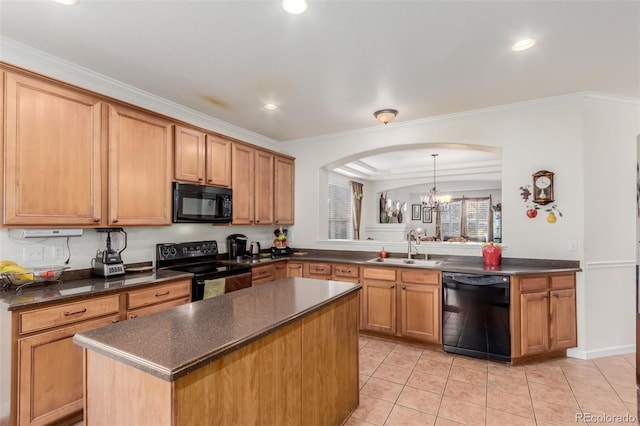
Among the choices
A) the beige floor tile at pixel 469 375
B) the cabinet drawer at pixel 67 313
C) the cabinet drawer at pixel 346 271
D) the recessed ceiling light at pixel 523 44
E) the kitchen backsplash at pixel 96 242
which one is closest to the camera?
the cabinet drawer at pixel 67 313

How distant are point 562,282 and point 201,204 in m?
3.87

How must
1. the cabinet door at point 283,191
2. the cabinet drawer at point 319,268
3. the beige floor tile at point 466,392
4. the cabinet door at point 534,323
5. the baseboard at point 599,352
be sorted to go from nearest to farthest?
the beige floor tile at point 466,392 → the cabinet door at point 534,323 → the baseboard at point 599,352 → the cabinet drawer at point 319,268 → the cabinet door at point 283,191

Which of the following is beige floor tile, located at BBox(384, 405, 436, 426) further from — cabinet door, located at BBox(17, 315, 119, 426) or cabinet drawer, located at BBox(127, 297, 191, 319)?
cabinet door, located at BBox(17, 315, 119, 426)

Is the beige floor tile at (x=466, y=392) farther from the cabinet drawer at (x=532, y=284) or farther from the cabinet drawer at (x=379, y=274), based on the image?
the cabinet drawer at (x=379, y=274)

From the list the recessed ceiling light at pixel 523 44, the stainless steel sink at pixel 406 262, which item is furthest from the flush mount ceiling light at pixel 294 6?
the stainless steel sink at pixel 406 262

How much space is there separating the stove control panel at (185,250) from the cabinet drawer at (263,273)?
1.94ft

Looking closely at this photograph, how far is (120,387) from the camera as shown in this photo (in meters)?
1.18

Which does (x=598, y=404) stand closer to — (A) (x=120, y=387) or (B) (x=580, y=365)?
(B) (x=580, y=365)

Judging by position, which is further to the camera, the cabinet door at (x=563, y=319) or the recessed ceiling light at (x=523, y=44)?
the cabinet door at (x=563, y=319)

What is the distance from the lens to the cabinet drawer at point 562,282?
3.10m

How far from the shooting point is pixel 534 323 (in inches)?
120

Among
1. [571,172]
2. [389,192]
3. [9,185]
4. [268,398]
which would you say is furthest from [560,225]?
[389,192]

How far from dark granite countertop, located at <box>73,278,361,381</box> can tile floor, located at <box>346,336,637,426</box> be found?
1.09 m

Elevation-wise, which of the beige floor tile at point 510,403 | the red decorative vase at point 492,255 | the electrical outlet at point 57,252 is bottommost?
the beige floor tile at point 510,403
